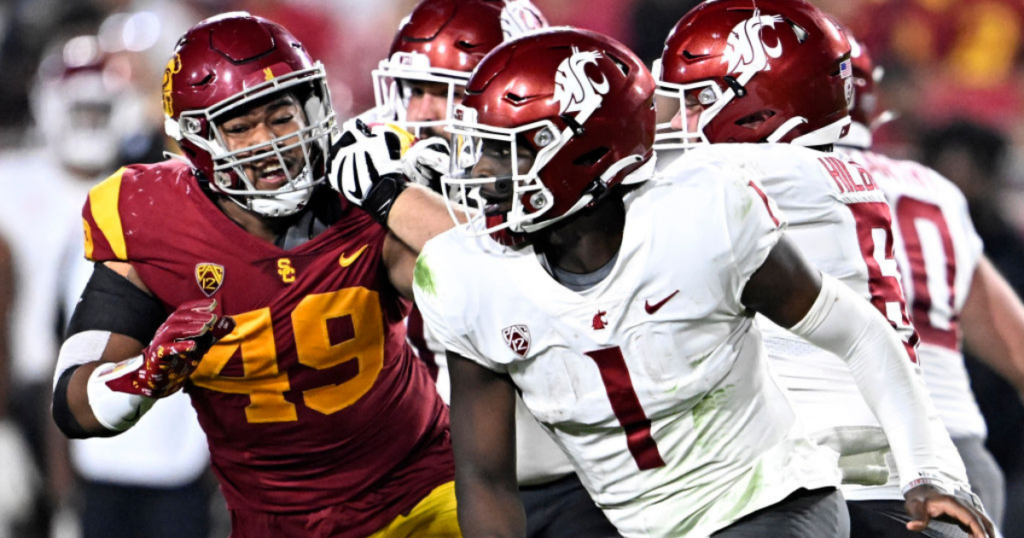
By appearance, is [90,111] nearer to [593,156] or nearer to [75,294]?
[75,294]

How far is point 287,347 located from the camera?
3035 mm

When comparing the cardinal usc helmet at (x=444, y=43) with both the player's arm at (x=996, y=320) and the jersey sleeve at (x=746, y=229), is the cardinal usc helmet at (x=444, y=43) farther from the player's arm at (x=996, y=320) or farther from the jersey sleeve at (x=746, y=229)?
the player's arm at (x=996, y=320)

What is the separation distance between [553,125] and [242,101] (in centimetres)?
81

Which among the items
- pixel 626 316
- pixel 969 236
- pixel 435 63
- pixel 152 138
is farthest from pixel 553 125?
pixel 152 138

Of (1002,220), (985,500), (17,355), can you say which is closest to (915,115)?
(1002,220)

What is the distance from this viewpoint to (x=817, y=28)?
3.18m

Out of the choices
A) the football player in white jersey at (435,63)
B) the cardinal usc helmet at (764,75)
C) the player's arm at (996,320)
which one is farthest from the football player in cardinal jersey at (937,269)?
the football player in white jersey at (435,63)

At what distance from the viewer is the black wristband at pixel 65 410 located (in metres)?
2.96

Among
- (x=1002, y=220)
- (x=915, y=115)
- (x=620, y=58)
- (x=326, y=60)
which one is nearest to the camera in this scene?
(x=620, y=58)

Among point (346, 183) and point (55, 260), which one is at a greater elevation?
point (346, 183)

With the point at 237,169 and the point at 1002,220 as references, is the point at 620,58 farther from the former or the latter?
the point at 1002,220

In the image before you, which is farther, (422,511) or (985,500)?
(985,500)

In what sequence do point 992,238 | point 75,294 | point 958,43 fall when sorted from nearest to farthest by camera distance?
point 75,294
point 992,238
point 958,43

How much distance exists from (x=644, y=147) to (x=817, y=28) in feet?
2.58
